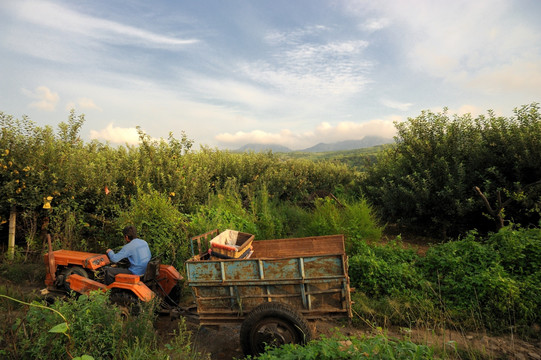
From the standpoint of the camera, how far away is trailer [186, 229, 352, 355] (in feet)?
13.3

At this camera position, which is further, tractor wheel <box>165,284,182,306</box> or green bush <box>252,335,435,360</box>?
tractor wheel <box>165,284,182,306</box>

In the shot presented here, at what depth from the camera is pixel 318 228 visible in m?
8.41

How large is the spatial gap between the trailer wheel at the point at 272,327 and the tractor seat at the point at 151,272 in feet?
6.91

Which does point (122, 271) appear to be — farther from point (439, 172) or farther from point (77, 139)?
point (439, 172)

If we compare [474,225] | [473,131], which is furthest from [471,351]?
[473,131]

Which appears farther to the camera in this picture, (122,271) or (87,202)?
(87,202)

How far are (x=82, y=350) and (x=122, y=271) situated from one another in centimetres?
233

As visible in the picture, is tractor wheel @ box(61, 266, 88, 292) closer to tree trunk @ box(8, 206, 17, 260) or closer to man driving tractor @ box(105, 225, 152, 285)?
man driving tractor @ box(105, 225, 152, 285)

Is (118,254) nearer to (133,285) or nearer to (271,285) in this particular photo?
(133,285)

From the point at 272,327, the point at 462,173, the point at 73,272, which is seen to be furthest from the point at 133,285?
the point at 462,173

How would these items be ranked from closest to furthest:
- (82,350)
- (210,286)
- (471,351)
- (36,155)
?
(82,350), (471,351), (210,286), (36,155)

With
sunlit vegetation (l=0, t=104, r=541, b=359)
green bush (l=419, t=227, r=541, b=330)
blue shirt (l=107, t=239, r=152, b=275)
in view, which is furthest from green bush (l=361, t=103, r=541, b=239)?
blue shirt (l=107, t=239, r=152, b=275)

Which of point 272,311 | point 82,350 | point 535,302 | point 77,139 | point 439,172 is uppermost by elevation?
point 77,139

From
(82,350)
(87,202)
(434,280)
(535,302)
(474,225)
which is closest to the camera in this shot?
(82,350)
